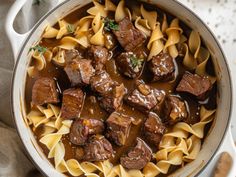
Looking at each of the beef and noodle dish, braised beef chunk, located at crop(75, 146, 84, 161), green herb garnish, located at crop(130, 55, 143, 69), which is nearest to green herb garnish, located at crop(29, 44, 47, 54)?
the beef and noodle dish

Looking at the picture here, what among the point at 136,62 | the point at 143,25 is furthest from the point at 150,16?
the point at 136,62

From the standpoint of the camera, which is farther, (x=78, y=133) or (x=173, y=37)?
(x=173, y=37)

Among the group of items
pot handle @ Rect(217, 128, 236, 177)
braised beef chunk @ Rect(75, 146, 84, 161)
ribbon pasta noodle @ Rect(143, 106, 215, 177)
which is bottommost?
braised beef chunk @ Rect(75, 146, 84, 161)

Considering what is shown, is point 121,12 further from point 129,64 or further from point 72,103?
point 72,103

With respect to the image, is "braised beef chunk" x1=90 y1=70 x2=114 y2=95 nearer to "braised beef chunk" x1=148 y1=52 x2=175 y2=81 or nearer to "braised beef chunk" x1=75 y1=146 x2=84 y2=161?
"braised beef chunk" x1=148 y1=52 x2=175 y2=81

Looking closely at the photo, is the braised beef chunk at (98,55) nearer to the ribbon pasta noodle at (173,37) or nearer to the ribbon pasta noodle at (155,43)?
the ribbon pasta noodle at (155,43)

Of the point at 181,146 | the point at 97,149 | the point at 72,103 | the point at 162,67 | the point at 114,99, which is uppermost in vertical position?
the point at 162,67
